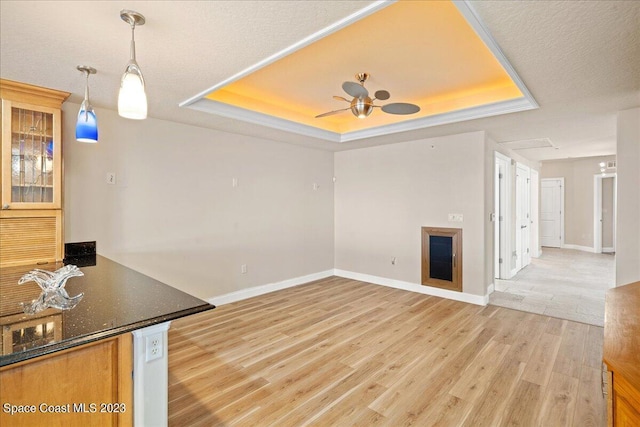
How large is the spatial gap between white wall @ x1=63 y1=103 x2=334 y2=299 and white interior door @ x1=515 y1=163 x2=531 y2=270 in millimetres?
4031

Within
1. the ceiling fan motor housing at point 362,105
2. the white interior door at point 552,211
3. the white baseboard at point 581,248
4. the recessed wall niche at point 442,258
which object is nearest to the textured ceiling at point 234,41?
the ceiling fan motor housing at point 362,105

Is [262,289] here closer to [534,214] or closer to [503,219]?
[503,219]

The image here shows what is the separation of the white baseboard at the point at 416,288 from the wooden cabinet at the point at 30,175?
4.26 metres

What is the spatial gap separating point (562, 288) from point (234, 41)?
594 centimetres

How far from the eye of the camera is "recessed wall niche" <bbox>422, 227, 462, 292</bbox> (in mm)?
4559

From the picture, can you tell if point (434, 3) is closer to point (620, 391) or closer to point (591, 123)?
point (620, 391)

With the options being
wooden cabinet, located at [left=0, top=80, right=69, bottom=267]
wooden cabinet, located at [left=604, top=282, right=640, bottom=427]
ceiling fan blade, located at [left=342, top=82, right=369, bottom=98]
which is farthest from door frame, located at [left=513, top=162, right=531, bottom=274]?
wooden cabinet, located at [left=0, top=80, right=69, bottom=267]

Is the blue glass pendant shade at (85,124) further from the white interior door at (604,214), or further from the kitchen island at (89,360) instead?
the white interior door at (604,214)

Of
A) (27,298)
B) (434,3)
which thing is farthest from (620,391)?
(27,298)

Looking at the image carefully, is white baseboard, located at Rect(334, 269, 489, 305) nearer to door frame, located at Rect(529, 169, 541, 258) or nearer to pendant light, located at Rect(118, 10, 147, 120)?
door frame, located at Rect(529, 169, 541, 258)

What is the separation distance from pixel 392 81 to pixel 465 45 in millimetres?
851

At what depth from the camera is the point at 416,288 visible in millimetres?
4977

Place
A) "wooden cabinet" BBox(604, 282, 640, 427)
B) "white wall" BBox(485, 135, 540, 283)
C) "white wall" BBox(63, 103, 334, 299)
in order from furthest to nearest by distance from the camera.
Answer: "white wall" BBox(485, 135, 540, 283), "white wall" BBox(63, 103, 334, 299), "wooden cabinet" BBox(604, 282, 640, 427)

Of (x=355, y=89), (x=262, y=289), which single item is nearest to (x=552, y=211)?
(x=262, y=289)
